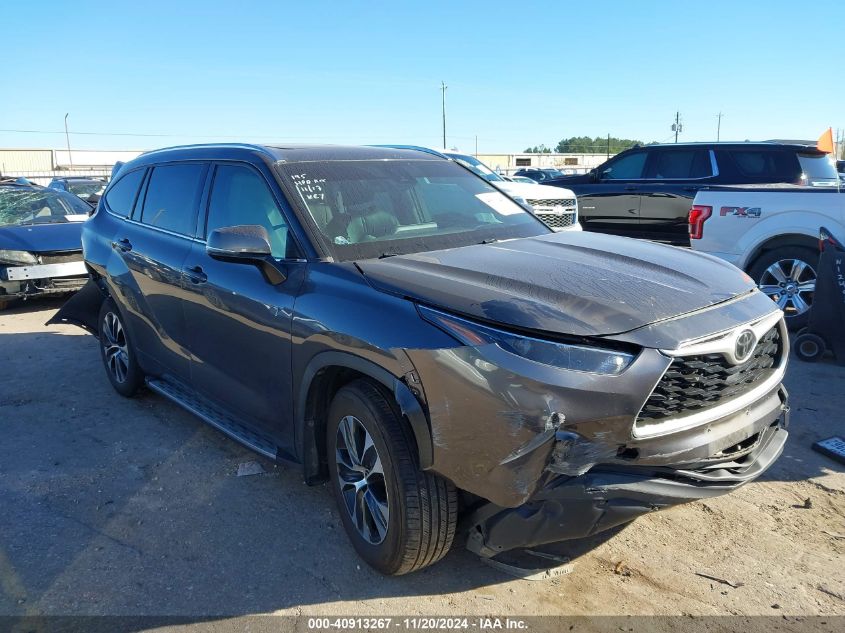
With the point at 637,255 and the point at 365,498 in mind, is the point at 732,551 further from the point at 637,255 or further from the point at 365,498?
the point at 365,498

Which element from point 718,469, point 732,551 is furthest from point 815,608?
point 718,469

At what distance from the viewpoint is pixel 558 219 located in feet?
30.8

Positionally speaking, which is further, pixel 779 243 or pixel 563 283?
pixel 779 243

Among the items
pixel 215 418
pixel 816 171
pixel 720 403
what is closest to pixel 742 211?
pixel 816 171

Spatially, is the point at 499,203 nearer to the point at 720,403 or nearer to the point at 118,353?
the point at 720,403

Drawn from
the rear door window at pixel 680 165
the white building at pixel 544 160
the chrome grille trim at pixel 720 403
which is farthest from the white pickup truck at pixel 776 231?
the white building at pixel 544 160

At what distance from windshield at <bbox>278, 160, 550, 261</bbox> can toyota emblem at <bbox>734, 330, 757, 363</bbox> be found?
1506mm

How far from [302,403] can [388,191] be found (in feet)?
4.44

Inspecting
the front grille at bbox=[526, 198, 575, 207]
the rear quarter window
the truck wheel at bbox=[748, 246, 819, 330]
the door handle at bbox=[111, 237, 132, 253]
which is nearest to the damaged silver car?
the door handle at bbox=[111, 237, 132, 253]

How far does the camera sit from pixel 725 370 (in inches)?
104

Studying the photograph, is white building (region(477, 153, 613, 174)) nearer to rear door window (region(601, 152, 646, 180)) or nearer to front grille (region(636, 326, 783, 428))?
rear door window (region(601, 152, 646, 180))

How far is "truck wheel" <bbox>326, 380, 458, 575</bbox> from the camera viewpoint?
270 centimetres

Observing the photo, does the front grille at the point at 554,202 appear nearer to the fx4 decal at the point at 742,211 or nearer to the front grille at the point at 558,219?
the front grille at the point at 558,219

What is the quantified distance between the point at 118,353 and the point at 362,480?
10.9ft
